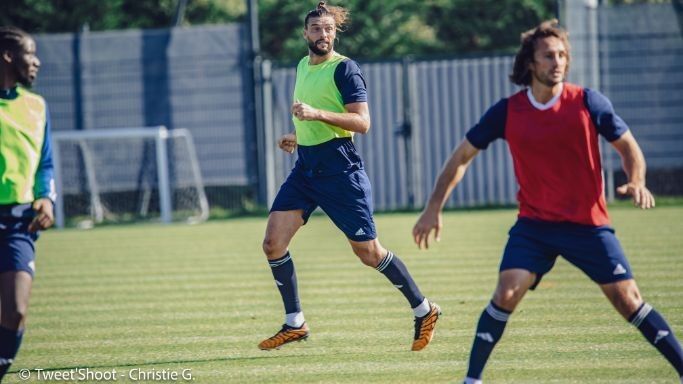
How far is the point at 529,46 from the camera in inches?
235

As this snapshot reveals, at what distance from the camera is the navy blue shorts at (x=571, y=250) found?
19.0 ft

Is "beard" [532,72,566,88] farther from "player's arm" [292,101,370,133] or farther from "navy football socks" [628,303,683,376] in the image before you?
"player's arm" [292,101,370,133]

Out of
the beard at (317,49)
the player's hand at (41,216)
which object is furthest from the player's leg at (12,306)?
the beard at (317,49)

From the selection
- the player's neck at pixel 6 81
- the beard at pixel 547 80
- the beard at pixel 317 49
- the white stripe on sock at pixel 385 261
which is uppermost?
the beard at pixel 317 49

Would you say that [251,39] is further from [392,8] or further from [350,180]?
[350,180]

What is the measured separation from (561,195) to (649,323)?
2.64 ft

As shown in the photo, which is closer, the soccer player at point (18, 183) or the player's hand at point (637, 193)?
the player's hand at point (637, 193)

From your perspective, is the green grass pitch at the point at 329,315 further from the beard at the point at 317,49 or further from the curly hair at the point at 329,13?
the curly hair at the point at 329,13

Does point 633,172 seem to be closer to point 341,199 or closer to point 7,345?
point 341,199

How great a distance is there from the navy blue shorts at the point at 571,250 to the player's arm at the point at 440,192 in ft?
1.41

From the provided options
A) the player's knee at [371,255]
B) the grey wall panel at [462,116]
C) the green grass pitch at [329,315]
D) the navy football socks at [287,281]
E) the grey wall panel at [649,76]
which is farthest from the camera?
the grey wall panel at [462,116]

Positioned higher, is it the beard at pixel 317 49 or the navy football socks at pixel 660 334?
the beard at pixel 317 49

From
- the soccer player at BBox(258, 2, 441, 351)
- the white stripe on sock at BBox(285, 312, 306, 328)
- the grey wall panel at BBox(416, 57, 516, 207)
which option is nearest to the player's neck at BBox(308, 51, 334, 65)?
the soccer player at BBox(258, 2, 441, 351)

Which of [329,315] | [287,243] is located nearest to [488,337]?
[287,243]
